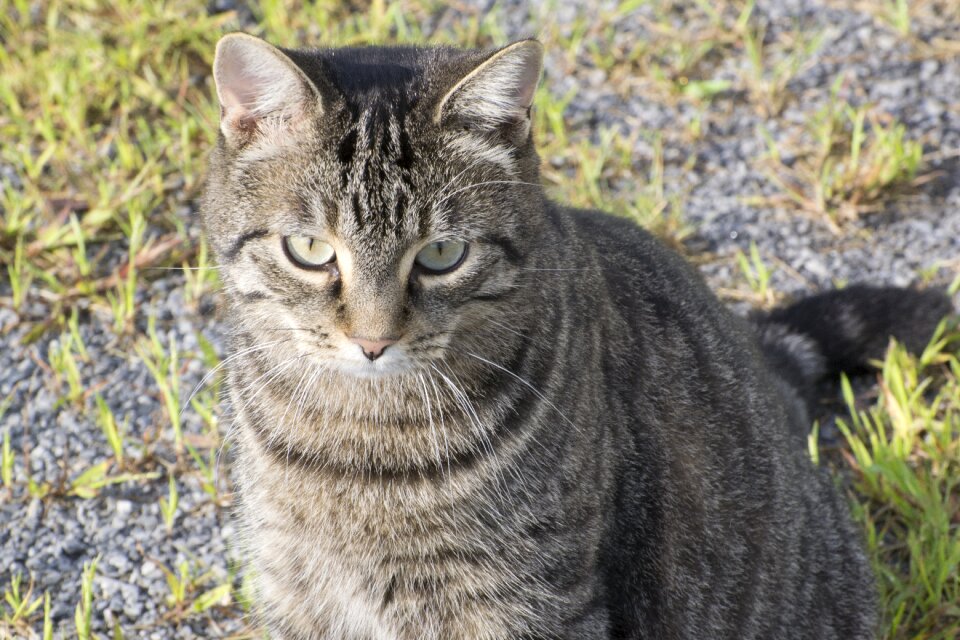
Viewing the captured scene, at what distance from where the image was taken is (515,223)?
7.36 ft

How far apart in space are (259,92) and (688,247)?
2.18 metres

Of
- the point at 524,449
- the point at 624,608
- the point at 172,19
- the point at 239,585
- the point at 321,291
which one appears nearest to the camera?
the point at 321,291

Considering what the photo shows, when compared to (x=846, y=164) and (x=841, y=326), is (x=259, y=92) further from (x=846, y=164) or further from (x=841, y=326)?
(x=846, y=164)

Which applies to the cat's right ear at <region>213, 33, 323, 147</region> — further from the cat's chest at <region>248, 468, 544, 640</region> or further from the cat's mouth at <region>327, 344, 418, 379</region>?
the cat's chest at <region>248, 468, 544, 640</region>

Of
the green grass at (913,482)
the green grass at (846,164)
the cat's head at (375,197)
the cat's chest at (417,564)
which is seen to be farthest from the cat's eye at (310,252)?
the green grass at (846,164)

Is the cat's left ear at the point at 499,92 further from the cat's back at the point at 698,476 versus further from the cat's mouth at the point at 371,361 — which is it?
the cat's mouth at the point at 371,361

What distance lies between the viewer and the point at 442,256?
217 cm

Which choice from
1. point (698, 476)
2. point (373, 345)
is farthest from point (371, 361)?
point (698, 476)

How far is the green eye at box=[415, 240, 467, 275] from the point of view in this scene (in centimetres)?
216

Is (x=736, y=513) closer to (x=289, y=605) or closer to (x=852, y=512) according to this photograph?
(x=852, y=512)

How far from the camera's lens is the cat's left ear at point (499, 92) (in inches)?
81.9

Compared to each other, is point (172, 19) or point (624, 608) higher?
point (172, 19)

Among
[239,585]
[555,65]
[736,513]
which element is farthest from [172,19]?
[736,513]

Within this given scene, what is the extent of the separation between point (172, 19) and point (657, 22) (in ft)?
6.57
